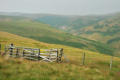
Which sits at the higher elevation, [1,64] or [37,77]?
[1,64]

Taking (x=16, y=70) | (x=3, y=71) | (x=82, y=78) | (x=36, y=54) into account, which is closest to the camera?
(x=3, y=71)

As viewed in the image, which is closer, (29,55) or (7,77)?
(7,77)

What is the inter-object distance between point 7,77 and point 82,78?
5.20 meters

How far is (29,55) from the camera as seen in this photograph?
2650 centimetres

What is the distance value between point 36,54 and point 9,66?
15.0 meters

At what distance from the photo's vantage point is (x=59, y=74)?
11312mm

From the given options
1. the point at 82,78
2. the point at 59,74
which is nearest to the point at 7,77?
the point at 59,74

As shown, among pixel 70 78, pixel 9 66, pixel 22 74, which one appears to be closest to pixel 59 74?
pixel 70 78

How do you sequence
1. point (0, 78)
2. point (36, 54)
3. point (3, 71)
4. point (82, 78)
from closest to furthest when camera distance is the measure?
point (0, 78) → point (3, 71) → point (82, 78) → point (36, 54)

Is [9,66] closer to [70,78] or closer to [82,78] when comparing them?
[70,78]

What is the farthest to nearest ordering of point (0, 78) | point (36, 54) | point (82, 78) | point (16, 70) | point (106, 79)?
point (36, 54) → point (106, 79) → point (82, 78) → point (16, 70) → point (0, 78)

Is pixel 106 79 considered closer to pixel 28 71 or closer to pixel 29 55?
pixel 28 71

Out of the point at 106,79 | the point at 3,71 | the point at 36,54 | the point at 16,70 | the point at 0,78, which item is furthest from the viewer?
the point at 36,54

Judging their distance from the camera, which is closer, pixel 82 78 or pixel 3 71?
pixel 3 71
